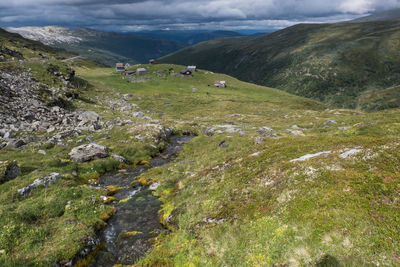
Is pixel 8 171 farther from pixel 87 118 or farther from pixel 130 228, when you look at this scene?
pixel 87 118

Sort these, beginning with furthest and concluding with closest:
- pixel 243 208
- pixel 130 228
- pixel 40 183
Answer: pixel 40 183 < pixel 130 228 < pixel 243 208

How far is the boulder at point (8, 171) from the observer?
20.2m

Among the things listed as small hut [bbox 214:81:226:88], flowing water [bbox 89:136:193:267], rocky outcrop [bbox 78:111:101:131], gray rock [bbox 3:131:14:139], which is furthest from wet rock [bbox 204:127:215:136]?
small hut [bbox 214:81:226:88]

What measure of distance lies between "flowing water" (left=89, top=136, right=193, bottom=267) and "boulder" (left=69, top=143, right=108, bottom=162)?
17.8ft

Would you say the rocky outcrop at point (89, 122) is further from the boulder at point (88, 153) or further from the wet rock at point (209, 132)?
the wet rock at point (209, 132)

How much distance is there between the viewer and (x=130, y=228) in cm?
1554

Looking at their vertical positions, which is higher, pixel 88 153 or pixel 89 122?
pixel 89 122

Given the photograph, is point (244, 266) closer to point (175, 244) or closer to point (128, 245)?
point (175, 244)

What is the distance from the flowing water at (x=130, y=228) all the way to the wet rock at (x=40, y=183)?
4.49 m

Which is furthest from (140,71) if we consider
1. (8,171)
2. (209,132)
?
(8,171)

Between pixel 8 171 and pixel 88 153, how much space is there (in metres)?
8.61

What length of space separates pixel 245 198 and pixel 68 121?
4307 cm

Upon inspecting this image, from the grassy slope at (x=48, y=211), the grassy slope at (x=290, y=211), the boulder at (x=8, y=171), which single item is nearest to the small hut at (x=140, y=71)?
the grassy slope at (x=48, y=211)

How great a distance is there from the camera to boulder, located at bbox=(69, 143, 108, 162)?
90.4 ft
